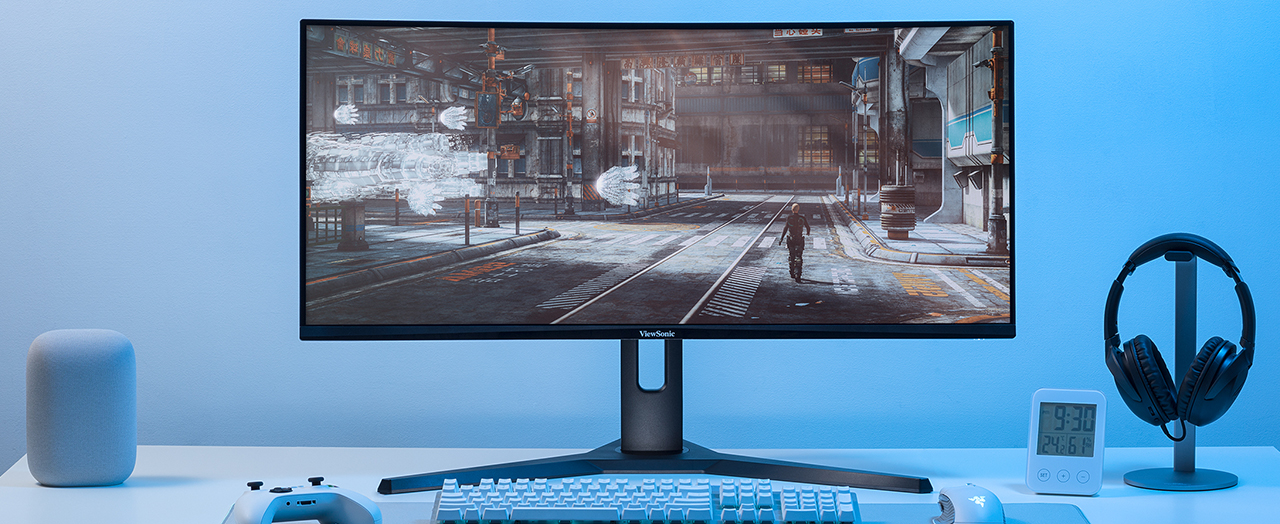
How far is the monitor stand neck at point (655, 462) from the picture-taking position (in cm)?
133

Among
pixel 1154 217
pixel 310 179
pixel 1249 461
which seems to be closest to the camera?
pixel 310 179

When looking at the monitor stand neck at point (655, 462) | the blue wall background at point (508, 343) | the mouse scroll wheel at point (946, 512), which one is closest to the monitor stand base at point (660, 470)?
the monitor stand neck at point (655, 462)

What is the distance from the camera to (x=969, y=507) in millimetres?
1122

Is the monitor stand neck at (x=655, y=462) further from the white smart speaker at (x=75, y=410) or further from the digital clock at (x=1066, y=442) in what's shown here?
the white smart speaker at (x=75, y=410)

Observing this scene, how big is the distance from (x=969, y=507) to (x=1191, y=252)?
0.56m

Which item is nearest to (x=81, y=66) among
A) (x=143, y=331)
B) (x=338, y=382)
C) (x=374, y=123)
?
(x=143, y=331)

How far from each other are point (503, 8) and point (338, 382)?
827mm

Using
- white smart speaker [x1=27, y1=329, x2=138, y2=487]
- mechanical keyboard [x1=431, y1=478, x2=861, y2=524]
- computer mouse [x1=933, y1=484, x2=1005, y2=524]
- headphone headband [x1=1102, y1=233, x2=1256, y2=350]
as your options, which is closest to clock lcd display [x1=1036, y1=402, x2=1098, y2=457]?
headphone headband [x1=1102, y1=233, x2=1256, y2=350]

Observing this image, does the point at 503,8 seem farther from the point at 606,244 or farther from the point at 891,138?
the point at 891,138

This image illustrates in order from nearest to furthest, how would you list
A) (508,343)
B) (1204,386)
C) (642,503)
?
(642,503) < (1204,386) < (508,343)

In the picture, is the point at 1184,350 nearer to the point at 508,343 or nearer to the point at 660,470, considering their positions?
the point at 660,470

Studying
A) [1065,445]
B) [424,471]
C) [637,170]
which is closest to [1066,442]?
[1065,445]

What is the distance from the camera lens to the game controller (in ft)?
3.66

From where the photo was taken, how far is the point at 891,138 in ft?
4.64
